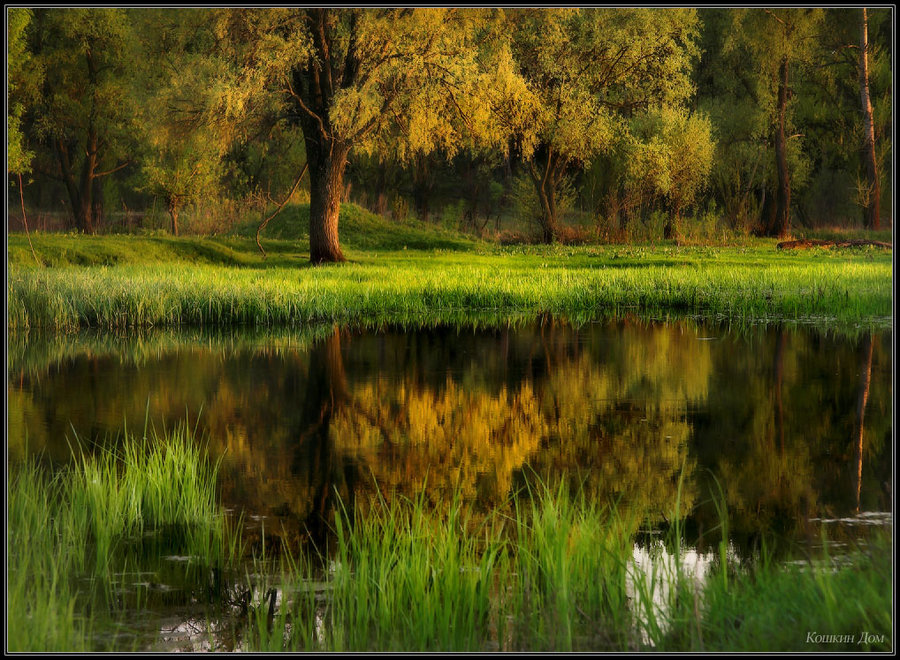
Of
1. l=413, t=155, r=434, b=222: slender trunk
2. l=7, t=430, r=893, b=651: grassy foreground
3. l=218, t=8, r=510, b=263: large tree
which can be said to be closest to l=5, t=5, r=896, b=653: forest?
l=7, t=430, r=893, b=651: grassy foreground

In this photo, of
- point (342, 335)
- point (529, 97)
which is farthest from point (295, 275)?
point (529, 97)

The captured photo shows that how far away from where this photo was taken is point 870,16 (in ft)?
169

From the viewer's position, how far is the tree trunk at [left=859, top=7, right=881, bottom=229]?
141 ft

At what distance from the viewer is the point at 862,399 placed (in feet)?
40.9

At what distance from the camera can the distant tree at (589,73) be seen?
43.2 metres

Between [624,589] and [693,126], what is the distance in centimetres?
4216

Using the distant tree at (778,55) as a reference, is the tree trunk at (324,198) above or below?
below

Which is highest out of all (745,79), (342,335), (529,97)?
(745,79)

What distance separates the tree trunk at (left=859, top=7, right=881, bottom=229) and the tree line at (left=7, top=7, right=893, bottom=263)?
0.14 m

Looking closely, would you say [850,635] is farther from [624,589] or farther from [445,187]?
[445,187]

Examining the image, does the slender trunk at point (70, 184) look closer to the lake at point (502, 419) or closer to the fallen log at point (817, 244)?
the fallen log at point (817, 244)

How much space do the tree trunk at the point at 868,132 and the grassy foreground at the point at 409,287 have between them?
44.1ft

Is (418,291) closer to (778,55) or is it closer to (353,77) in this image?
(353,77)

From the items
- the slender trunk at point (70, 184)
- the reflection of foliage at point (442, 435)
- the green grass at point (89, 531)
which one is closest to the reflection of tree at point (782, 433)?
the reflection of foliage at point (442, 435)
